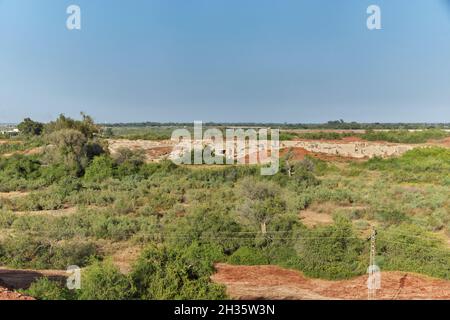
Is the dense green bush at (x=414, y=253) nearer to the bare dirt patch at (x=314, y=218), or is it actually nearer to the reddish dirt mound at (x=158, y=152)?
the bare dirt patch at (x=314, y=218)

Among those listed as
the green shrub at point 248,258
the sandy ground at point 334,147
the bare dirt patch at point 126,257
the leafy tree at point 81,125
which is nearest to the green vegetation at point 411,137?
the sandy ground at point 334,147

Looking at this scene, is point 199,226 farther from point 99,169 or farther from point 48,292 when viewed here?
point 99,169

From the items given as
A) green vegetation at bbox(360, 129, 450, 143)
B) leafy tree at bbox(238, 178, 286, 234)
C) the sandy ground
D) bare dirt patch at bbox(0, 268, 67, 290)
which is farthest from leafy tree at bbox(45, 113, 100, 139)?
green vegetation at bbox(360, 129, 450, 143)

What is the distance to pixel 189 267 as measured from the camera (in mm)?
6430

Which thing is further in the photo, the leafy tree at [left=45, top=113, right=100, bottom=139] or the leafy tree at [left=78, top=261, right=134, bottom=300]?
the leafy tree at [left=45, top=113, right=100, bottom=139]

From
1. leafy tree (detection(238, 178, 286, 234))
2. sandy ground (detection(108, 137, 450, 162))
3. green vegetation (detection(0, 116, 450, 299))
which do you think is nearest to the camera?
green vegetation (detection(0, 116, 450, 299))

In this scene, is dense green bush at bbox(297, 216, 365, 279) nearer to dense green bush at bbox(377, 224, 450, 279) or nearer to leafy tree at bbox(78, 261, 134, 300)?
dense green bush at bbox(377, 224, 450, 279)

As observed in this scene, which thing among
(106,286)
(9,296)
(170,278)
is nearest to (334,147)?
(170,278)

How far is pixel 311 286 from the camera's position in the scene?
745 centimetres

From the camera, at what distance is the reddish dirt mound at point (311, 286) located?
6789 millimetres

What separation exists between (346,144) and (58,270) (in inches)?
1359

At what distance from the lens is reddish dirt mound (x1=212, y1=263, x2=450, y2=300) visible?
6.79m
